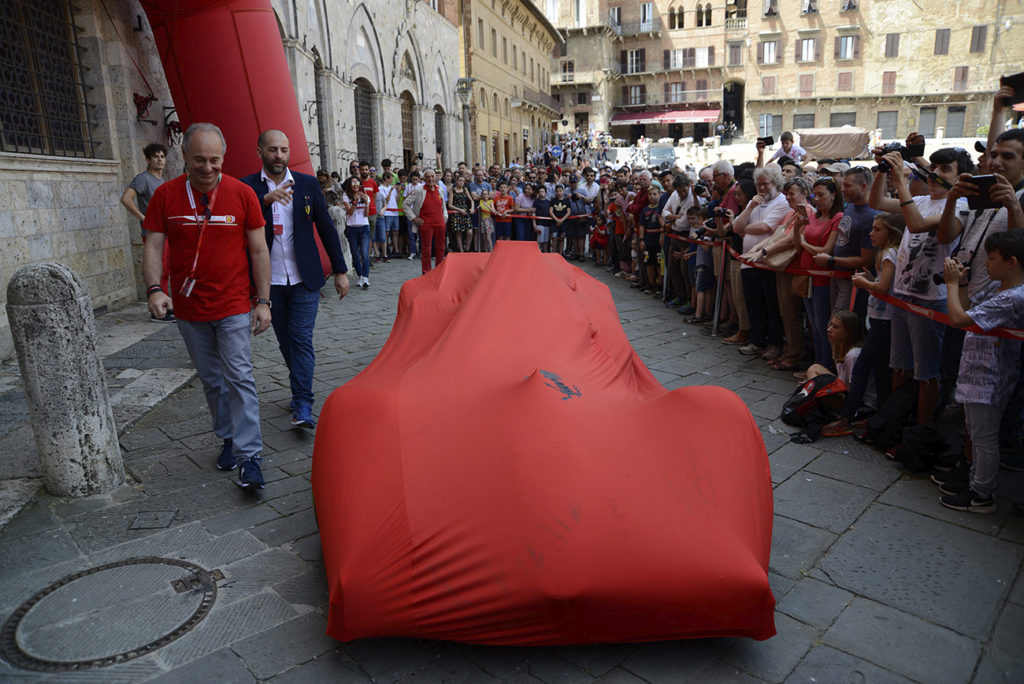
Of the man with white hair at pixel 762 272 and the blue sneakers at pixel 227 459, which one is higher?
the man with white hair at pixel 762 272

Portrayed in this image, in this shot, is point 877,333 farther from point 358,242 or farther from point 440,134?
point 440,134

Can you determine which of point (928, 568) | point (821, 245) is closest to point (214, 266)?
point (928, 568)

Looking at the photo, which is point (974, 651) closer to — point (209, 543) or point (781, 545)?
point (781, 545)

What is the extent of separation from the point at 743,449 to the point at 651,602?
28.5 inches

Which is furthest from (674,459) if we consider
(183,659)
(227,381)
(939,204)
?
(939,204)

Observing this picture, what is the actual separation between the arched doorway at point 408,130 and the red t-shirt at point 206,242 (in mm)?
18055

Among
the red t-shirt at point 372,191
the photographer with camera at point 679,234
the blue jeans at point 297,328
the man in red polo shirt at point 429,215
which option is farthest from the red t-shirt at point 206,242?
the red t-shirt at point 372,191

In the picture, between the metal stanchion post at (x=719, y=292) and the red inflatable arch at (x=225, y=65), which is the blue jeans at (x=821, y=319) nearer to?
the metal stanchion post at (x=719, y=292)

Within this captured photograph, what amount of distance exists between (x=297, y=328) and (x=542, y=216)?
Answer: 1041 cm

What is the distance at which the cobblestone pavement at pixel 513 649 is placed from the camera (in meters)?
2.38

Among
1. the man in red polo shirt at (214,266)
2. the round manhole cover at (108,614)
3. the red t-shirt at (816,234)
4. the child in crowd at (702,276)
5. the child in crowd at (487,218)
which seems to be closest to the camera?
the round manhole cover at (108,614)

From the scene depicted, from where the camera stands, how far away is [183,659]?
2.45m

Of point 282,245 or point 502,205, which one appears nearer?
point 282,245

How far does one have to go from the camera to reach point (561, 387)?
2.84 m
